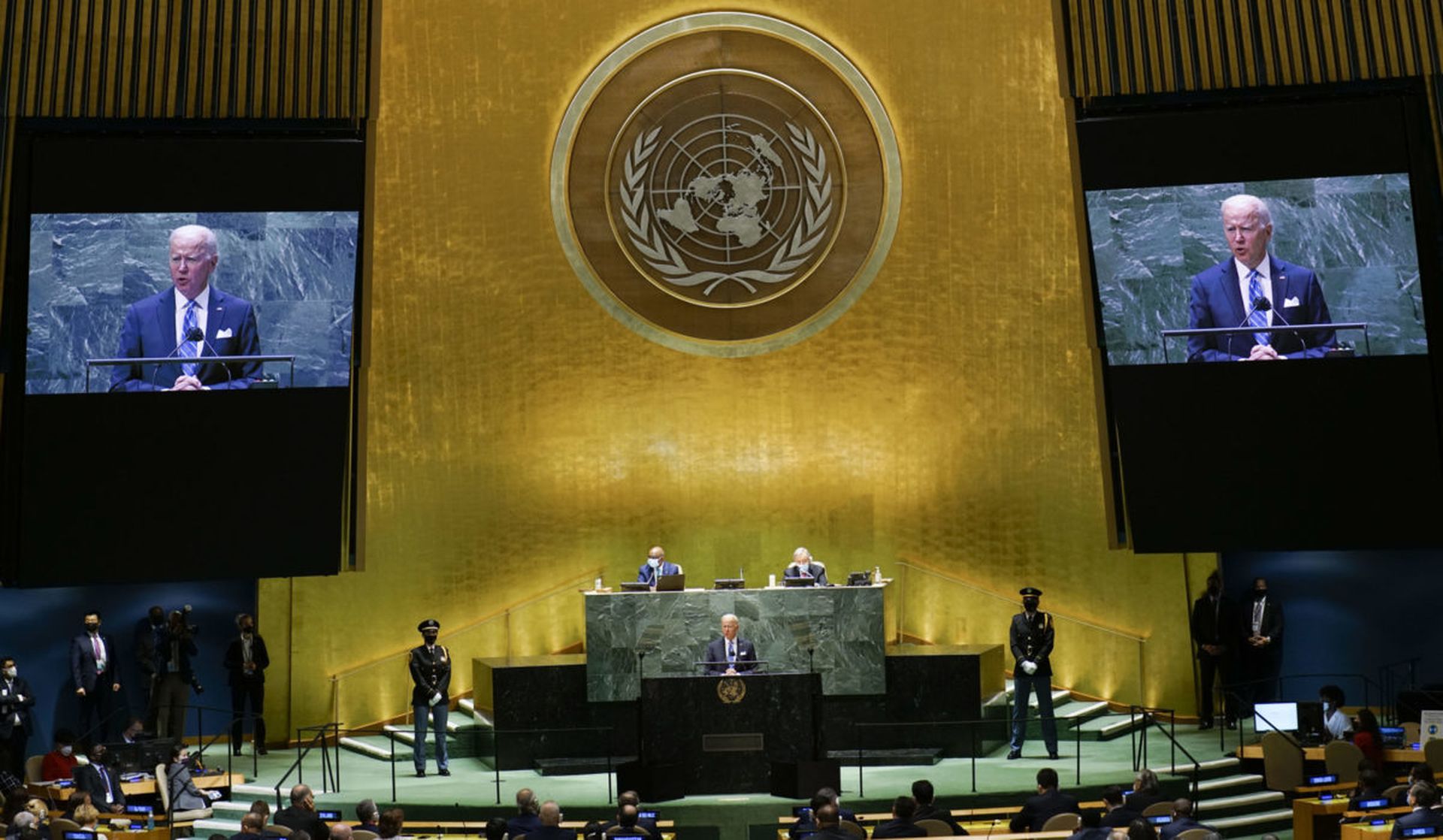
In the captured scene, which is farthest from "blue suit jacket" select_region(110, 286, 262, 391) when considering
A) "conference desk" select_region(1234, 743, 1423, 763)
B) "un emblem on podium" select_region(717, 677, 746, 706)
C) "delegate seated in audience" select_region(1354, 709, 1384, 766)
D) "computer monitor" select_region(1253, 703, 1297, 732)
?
"delegate seated in audience" select_region(1354, 709, 1384, 766)

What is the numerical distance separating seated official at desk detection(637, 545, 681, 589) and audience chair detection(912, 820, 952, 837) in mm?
4588

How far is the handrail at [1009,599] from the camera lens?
570 inches

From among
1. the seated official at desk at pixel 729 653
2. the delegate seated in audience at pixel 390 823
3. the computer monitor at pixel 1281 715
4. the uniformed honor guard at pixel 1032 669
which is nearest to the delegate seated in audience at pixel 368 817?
the delegate seated in audience at pixel 390 823

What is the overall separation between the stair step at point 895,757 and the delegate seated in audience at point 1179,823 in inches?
156

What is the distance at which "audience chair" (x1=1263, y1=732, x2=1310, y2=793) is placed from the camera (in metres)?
11.6

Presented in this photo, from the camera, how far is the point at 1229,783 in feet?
39.0

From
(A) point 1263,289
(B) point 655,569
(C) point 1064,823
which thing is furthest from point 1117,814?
(B) point 655,569

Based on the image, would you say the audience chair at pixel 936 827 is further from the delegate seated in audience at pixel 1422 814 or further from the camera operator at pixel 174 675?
the camera operator at pixel 174 675

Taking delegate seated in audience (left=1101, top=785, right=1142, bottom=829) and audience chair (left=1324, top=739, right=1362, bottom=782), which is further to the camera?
audience chair (left=1324, top=739, right=1362, bottom=782)

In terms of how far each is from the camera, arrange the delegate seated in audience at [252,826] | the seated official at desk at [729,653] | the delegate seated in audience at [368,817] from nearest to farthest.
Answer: the delegate seated in audience at [252,826]
the delegate seated in audience at [368,817]
the seated official at desk at [729,653]

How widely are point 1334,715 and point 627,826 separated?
569cm

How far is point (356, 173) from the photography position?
537 inches

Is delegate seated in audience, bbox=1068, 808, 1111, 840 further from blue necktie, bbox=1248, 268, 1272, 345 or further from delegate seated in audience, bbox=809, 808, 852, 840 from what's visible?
blue necktie, bbox=1248, 268, 1272, 345

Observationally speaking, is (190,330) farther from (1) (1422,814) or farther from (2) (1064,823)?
(1) (1422,814)
